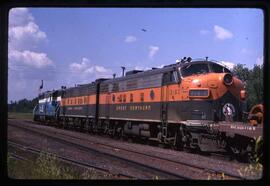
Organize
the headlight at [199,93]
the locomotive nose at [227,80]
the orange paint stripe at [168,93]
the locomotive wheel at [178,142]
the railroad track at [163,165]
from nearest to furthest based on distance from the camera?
1. the railroad track at [163,165]
2. the locomotive nose at [227,80]
3. the orange paint stripe at [168,93]
4. the headlight at [199,93]
5. the locomotive wheel at [178,142]

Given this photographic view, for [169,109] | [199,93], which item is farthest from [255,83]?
[169,109]

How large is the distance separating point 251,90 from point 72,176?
2.39m

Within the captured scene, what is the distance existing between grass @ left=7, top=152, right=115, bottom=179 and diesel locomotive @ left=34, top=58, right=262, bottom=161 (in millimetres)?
2187

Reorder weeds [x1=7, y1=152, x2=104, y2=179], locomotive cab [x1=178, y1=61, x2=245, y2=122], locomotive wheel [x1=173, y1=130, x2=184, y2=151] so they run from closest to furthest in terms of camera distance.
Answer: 1. weeds [x1=7, y1=152, x2=104, y2=179]
2. locomotive cab [x1=178, y1=61, x2=245, y2=122]
3. locomotive wheel [x1=173, y1=130, x2=184, y2=151]

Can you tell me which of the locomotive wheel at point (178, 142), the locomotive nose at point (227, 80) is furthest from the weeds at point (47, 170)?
the locomotive wheel at point (178, 142)

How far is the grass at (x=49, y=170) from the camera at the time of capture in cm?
480

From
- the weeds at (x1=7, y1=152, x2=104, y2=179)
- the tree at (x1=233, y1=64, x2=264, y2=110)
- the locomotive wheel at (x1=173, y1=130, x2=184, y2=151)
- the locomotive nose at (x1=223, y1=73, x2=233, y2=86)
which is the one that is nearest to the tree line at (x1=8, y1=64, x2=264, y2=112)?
the tree at (x1=233, y1=64, x2=264, y2=110)

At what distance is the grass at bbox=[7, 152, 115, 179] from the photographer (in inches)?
189

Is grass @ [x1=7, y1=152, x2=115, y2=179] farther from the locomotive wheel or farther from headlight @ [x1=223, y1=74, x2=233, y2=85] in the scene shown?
the locomotive wheel

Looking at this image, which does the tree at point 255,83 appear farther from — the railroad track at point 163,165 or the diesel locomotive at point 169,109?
the diesel locomotive at point 169,109

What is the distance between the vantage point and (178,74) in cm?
1138

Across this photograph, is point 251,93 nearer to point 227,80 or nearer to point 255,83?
point 255,83

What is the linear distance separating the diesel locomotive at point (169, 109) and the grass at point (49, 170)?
2.19 metres
